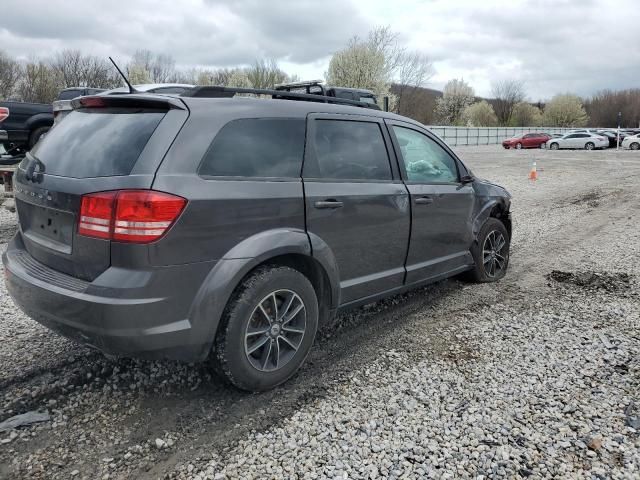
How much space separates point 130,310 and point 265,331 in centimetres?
82

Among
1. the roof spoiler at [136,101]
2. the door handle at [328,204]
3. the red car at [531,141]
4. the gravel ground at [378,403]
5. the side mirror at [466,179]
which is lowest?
the gravel ground at [378,403]

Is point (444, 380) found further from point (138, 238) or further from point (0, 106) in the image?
point (0, 106)

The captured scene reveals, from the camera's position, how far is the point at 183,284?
263 cm

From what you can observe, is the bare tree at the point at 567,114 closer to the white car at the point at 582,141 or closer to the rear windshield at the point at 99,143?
the white car at the point at 582,141

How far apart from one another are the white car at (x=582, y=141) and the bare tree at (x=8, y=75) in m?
54.4

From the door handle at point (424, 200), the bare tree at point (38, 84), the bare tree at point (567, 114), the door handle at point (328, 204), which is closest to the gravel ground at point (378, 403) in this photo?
the door handle at point (424, 200)

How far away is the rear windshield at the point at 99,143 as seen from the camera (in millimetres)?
2697

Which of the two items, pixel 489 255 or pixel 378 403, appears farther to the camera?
pixel 489 255

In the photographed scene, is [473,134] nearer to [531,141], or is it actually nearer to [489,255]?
[531,141]

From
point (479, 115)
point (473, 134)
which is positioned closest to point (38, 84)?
point (473, 134)

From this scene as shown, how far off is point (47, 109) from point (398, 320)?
9.98 meters

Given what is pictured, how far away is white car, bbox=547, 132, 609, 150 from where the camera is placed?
39.7 metres

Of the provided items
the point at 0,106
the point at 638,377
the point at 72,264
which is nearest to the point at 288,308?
the point at 72,264

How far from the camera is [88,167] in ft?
9.08
